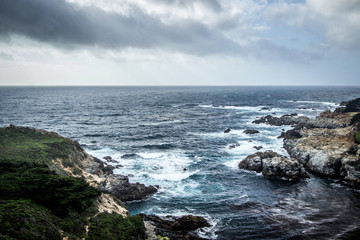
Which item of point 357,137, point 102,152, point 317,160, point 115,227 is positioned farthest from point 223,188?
point 357,137

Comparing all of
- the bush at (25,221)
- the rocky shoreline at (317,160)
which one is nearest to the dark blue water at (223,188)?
the rocky shoreline at (317,160)

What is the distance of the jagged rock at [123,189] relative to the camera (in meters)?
32.7

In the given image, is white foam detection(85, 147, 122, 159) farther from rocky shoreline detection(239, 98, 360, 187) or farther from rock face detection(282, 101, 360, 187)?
rock face detection(282, 101, 360, 187)

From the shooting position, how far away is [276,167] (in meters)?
41.5

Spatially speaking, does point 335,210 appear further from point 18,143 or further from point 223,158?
point 18,143

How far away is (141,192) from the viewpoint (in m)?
34.3

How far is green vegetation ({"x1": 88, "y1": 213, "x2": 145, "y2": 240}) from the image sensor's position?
63.9 feet

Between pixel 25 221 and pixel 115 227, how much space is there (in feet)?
24.5

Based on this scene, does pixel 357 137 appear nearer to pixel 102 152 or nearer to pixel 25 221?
pixel 102 152

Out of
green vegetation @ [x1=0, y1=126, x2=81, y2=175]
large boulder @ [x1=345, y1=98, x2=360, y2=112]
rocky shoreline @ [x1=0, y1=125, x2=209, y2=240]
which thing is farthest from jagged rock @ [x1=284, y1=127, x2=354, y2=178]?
green vegetation @ [x1=0, y1=126, x2=81, y2=175]

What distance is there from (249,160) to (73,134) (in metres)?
52.0

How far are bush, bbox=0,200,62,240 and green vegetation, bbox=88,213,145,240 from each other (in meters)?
3.31

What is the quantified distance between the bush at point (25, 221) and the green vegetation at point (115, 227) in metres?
3.31

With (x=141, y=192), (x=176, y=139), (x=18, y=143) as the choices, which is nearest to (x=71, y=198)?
(x=141, y=192)
